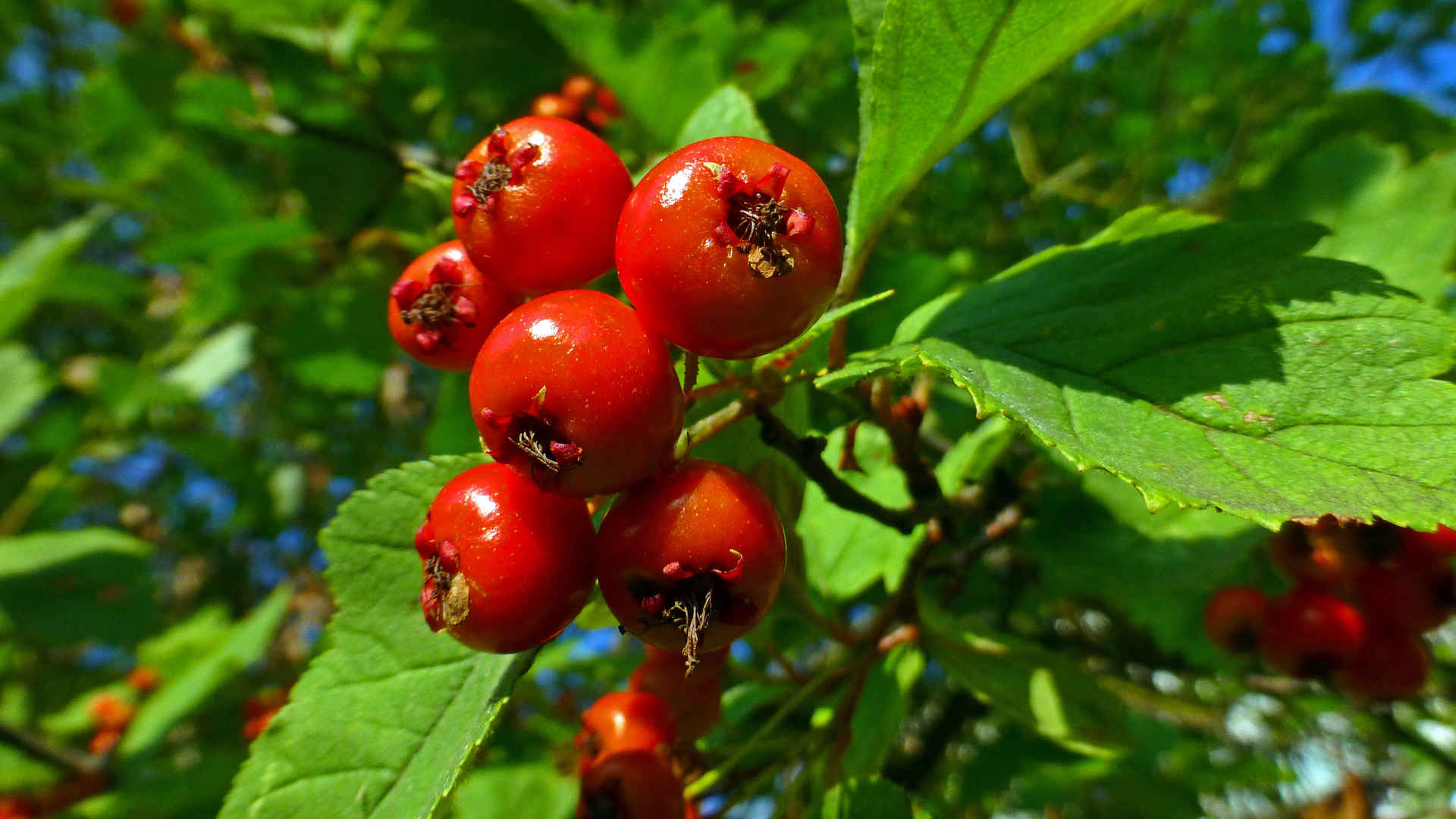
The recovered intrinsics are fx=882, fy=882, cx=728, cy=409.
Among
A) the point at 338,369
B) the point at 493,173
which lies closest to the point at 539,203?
the point at 493,173

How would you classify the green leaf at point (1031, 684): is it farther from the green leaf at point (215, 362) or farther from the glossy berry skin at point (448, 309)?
the green leaf at point (215, 362)

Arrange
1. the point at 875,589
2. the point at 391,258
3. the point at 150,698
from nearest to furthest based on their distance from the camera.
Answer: the point at 875,589 < the point at 391,258 < the point at 150,698

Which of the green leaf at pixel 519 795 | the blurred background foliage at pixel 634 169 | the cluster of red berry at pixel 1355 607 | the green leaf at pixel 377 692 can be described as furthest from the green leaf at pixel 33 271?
the cluster of red berry at pixel 1355 607

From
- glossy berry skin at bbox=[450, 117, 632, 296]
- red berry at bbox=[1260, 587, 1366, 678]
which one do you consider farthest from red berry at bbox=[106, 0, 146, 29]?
red berry at bbox=[1260, 587, 1366, 678]

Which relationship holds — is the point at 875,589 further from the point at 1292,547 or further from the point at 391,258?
the point at 391,258

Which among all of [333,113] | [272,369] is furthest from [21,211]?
[333,113]

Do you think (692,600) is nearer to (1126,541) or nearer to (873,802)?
(873,802)
